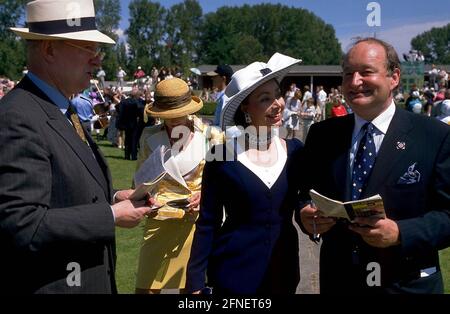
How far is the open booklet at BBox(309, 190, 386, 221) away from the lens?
2.32 m

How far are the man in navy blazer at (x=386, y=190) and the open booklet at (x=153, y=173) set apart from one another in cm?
84

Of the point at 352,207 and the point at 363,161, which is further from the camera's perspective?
the point at 363,161

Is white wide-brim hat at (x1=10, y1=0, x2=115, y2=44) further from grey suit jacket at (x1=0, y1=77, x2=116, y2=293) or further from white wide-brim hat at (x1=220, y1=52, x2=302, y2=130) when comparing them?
white wide-brim hat at (x1=220, y1=52, x2=302, y2=130)

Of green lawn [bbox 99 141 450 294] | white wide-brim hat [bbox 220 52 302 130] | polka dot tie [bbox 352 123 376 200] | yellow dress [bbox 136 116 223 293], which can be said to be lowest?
green lawn [bbox 99 141 450 294]

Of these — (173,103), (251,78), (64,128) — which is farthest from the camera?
(173,103)

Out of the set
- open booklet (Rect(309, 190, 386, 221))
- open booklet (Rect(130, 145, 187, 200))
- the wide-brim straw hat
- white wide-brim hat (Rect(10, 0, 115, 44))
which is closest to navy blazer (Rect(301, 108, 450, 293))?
open booklet (Rect(309, 190, 386, 221))

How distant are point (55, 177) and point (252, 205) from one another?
48.6 inches

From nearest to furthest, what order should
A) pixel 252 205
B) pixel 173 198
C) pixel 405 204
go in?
1. pixel 405 204
2. pixel 252 205
3. pixel 173 198

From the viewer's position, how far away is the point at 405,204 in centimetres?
267

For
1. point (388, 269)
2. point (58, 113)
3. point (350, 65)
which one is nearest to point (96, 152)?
point (58, 113)

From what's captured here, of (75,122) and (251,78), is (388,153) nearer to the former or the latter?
(251,78)

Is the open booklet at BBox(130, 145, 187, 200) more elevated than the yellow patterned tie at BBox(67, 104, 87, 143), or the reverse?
the yellow patterned tie at BBox(67, 104, 87, 143)

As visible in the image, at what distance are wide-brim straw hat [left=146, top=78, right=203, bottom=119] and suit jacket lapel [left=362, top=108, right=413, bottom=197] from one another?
2.02m

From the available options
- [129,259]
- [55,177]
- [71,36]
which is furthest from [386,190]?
[129,259]
